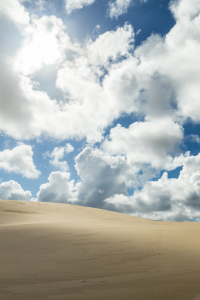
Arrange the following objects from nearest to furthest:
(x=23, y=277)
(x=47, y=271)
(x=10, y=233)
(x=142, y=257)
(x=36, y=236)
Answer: (x=23, y=277)
(x=47, y=271)
(x=142, y=257)
(x=36, y=236)
(x=10, y=233)

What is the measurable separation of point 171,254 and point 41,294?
2.17 m

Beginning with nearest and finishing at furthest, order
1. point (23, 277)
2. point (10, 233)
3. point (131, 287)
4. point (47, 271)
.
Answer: point (131, 287) → point (23, 277) → point (47, 271) → point (10, 233)

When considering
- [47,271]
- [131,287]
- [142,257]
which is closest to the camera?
[131,287]

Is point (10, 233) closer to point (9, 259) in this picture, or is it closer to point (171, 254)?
point (9, 259)

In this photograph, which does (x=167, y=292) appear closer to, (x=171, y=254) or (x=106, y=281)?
(x=106, y=281)

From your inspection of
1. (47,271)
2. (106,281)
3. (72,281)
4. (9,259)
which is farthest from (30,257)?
(106,281)

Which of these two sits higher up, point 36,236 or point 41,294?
point 36,236

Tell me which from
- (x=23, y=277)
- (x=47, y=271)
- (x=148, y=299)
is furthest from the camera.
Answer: (x=47, y=271)

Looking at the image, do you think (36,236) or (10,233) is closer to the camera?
(36,236)

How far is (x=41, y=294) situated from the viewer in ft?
6.49

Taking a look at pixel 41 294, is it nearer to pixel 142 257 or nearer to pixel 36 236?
pixel 142 257

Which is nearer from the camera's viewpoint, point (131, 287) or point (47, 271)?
point (131, 287)

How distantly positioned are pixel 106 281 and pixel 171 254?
1.46 m

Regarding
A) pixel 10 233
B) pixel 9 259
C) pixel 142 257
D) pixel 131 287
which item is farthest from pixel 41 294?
pixel 10 233
